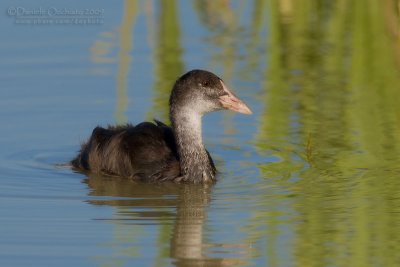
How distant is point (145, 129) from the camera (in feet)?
A: 44.9

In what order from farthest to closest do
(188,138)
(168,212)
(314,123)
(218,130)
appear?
(218,130)
(314,123)
(188,138)
(168,212)

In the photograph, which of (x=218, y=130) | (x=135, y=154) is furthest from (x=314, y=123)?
(x=135, y=154)

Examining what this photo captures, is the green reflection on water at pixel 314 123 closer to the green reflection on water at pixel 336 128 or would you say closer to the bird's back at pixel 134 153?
the green reflection on water at pixel 336 128

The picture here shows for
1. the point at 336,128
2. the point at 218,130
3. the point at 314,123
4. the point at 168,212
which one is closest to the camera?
the point at 168,212

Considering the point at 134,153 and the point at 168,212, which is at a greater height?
the point at 134,153

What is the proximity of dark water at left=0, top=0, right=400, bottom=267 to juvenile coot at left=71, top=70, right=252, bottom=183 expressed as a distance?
28cm

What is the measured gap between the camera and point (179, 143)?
44.5ft

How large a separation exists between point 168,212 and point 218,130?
312 centimetres

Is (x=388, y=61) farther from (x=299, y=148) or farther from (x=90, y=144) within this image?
(x=90, y=144)

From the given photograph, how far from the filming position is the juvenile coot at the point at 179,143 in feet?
44.0

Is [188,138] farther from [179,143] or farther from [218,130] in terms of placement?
[218,130]

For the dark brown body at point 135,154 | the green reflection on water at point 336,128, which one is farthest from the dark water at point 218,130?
the dark brown body at point 135,154

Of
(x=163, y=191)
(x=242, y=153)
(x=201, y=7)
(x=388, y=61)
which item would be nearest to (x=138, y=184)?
(x=163, y=191)

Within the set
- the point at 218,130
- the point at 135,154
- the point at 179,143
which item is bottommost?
the point at 135,154
